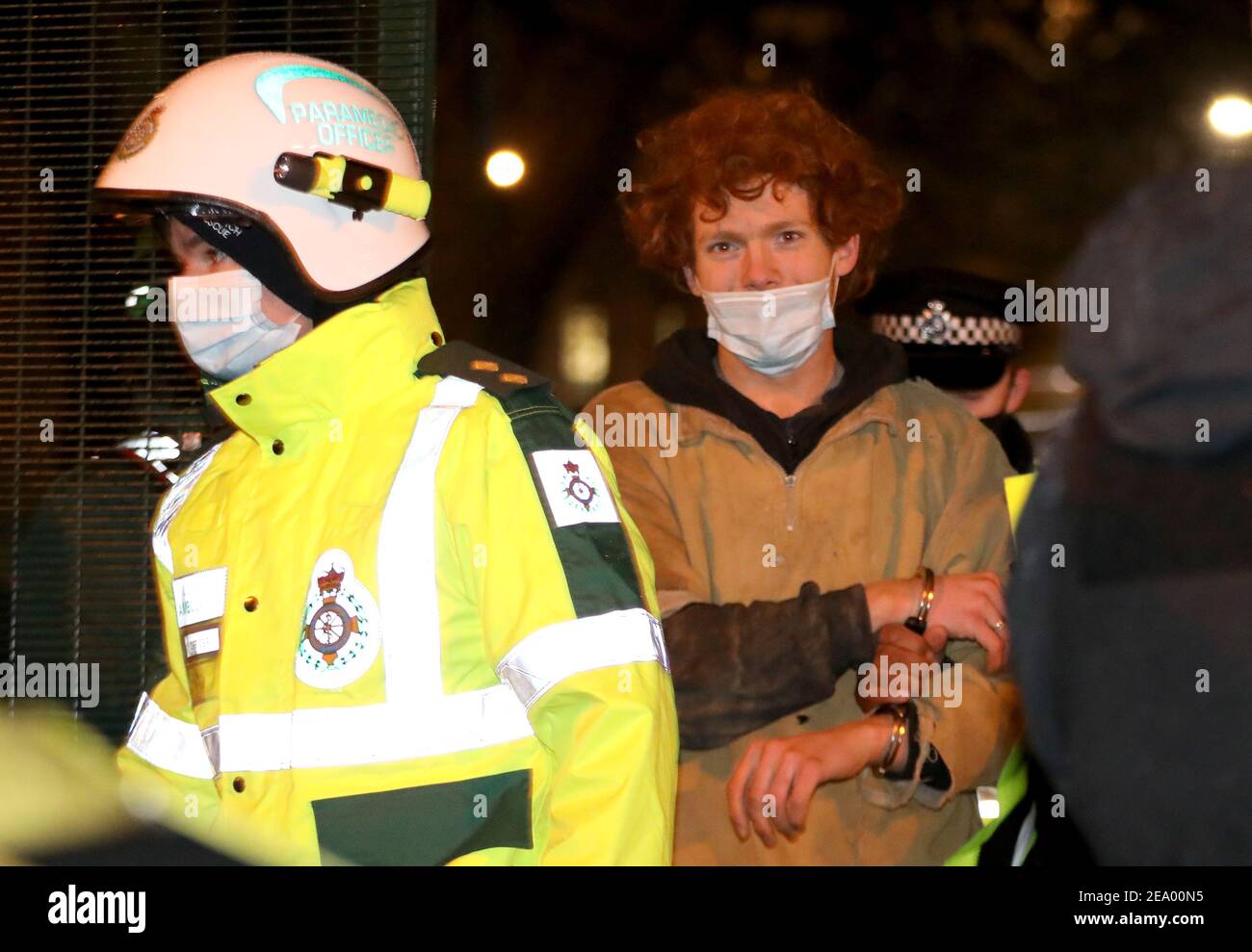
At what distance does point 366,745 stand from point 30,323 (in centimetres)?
231

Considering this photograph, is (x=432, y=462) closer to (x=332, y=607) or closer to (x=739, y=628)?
(x=332, y=607)

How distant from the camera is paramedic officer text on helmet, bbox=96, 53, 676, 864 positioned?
77.2 inches

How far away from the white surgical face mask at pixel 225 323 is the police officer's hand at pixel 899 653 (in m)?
1.07

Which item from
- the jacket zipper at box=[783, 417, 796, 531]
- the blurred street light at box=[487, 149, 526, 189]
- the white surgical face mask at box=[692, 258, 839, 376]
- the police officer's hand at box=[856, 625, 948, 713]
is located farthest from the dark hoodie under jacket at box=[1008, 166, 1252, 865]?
the blurred street light at box=[487, 149, 526, 189]

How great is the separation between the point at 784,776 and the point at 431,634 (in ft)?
2.37

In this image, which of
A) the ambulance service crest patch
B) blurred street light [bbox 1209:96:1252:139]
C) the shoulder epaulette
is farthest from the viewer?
blurred street light [bbox 1209:96:1252:139]

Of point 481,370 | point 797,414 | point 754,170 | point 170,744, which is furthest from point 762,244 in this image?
point 170,744

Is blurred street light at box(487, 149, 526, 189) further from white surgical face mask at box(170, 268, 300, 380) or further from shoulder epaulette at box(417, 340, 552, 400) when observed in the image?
shoulder epaulette at box(417, 340, 552, 400)

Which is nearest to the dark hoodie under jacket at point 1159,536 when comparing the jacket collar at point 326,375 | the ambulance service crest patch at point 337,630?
the ambulance service crest patch at point 337,630

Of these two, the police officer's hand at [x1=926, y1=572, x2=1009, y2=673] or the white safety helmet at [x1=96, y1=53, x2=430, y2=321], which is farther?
the police officer's hand at [x1=926, y1=572, x2=1009, y2=673]

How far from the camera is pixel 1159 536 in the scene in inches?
38.9

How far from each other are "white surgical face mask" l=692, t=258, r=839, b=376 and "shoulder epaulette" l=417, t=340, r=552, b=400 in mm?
831

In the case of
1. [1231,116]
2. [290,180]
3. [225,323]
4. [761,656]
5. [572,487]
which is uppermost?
[1231,116]

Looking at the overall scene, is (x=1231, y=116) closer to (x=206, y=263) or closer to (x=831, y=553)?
(x=831, y=553)
